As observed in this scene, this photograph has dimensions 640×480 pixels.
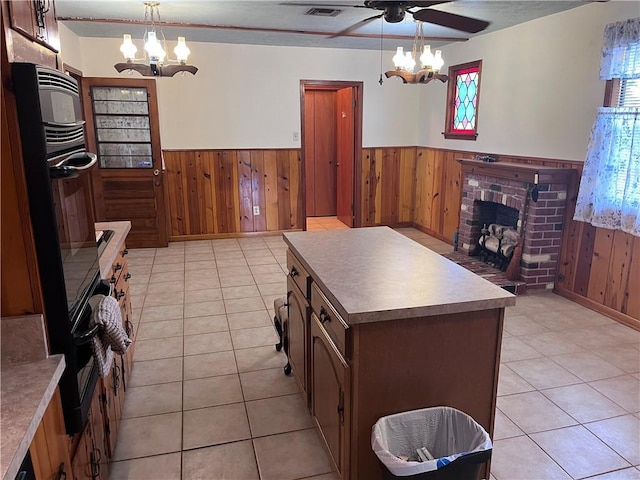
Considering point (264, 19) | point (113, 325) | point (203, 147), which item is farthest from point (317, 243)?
point (203, 147)

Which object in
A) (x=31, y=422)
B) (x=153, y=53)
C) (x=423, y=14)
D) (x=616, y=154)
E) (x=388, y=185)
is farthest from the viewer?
(x=388, y=185)

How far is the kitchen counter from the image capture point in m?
2.07

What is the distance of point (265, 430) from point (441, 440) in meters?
0.98

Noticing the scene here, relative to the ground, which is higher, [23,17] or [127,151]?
[23,17]

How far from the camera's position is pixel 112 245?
242 cm

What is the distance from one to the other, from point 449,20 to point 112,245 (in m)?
2.55

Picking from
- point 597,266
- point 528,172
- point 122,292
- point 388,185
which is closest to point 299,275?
point 122,292

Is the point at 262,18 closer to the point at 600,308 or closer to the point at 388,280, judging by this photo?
the point at 388,280

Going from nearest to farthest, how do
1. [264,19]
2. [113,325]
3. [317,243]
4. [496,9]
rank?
1. [113,325]
2. [317,243]
3. [496,9]
4. [264,19]

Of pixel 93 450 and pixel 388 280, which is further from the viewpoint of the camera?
pixel 388 280

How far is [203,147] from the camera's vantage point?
598cm

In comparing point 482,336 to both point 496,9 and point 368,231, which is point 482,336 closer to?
point 368,231

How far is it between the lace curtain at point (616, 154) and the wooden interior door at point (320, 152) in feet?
14.7

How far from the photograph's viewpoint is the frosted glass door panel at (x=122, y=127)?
5469mm
